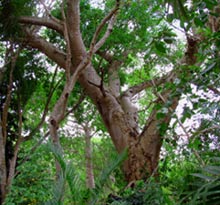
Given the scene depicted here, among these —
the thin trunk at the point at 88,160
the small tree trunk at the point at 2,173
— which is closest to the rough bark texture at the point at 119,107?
the small tree trunk at the point at 2,173

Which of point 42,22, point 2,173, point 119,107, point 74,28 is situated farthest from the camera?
point 119,107

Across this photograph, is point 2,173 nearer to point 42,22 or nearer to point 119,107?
point 119,107

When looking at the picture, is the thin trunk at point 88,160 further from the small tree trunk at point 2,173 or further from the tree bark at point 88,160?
the small tree trunk at point 2,173

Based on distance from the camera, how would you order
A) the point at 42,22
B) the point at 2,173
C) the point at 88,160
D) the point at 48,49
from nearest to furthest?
the point at 2,173 → the point at 42,22 → the point at 48,49 → the point at 88,160

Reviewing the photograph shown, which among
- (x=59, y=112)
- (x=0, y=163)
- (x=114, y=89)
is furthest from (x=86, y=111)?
(x=59, y=112)

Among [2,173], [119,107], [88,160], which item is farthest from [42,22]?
[88,160]

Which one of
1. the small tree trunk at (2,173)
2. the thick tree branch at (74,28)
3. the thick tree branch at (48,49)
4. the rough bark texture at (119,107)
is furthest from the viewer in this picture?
the thick tree branch at (48,49)

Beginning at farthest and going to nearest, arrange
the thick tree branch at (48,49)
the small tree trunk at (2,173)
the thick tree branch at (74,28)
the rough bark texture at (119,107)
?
1. the thick tree branch at (48,49)
2. the thick tree branch at (74,28)
3. the rough bark texture at (119,107)
4. the small tree trunk at (2,173)

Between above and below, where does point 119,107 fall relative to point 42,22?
below

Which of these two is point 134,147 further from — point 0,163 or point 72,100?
point 72,100

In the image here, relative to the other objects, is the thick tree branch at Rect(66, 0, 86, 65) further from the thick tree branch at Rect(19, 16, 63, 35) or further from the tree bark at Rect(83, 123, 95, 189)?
the tree bark at Rect(83, 123, 95, 189)

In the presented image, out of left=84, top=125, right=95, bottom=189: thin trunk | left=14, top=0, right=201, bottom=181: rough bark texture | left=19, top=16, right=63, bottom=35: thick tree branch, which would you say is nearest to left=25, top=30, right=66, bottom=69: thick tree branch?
left=14, top=0, right=201, bottom=181: rough bark texture

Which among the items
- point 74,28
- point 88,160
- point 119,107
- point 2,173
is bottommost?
point 2,173

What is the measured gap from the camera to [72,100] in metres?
6.24
